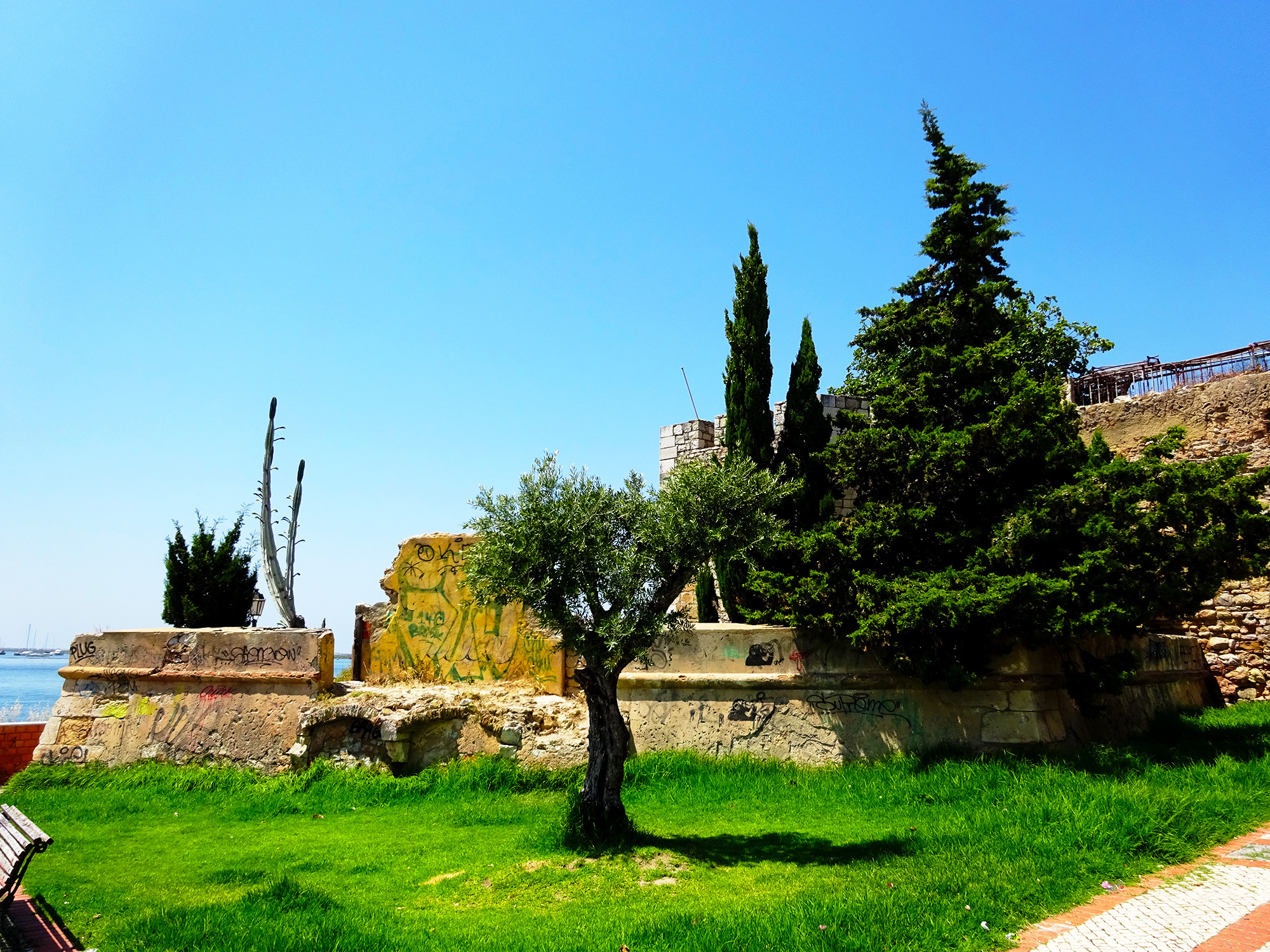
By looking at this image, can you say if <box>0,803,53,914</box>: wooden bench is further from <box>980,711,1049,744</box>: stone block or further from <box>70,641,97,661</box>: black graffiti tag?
<box>980,711,1049,744</box>: stone block

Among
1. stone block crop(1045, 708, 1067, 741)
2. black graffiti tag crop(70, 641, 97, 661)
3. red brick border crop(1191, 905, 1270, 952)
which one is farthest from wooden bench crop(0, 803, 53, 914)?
stone block crop(1045, 708, 1067, 741)

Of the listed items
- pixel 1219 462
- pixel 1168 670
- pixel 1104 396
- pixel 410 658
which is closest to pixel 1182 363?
pixel 1104 396

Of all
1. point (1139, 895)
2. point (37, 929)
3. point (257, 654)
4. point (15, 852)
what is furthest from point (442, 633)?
point (1139, 895)

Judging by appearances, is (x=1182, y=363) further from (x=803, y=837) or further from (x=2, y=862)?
(x=2, y=862)

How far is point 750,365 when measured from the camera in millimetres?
14281

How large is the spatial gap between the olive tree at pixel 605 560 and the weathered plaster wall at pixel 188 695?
19.2 feet

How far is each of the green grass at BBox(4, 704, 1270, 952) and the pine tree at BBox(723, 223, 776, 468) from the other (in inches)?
191

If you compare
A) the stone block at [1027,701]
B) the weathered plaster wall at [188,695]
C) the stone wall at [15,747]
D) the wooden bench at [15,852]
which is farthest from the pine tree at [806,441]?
the stone wall at [15,747]

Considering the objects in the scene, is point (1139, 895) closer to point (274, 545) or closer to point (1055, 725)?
point (1055, 725)

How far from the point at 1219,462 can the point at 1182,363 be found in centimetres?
975

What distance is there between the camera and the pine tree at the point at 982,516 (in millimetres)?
10133

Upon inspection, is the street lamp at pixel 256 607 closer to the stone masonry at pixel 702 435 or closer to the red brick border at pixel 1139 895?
the stone masonry at pixel 702 435

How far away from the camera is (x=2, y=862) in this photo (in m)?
6.25

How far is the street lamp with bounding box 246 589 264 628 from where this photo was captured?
62.7 feet
